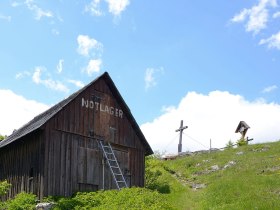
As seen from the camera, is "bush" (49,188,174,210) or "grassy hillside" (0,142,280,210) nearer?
"bush" (49,188,174,210)

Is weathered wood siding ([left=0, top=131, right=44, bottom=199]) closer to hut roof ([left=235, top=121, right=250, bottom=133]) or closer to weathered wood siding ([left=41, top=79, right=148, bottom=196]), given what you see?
weathered wood siding ([left=41, top=79, right=148, bottom=196])

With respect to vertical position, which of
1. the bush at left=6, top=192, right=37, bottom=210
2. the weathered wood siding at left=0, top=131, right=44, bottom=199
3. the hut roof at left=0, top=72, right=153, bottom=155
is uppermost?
the hut roof at left=0, top=72, right=153, bottom=155

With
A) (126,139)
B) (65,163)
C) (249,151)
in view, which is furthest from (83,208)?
(249,151)

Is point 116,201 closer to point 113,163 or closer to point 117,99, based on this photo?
point 113,163

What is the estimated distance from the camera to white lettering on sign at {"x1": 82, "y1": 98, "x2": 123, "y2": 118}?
28.7 metres

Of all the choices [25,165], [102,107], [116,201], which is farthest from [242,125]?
[116,201]

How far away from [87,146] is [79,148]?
0.67 metres

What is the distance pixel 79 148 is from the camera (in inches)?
1097

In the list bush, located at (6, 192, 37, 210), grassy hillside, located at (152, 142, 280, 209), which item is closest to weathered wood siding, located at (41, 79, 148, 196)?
bush, located at (6, 192, 37, 210)

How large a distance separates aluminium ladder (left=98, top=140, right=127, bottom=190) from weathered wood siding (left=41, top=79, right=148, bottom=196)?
0.37 metres

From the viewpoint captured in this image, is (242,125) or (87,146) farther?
(242,125)

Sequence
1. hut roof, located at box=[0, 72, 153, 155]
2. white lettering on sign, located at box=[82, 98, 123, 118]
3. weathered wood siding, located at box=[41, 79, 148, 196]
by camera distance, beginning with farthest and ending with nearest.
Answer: white lettering on sign, located at box=[82, 98, 123, 118], hut roof, located at box=[0, 72, 153, 155], weathered wood siding, located at box=[41, 79, 148, 196]

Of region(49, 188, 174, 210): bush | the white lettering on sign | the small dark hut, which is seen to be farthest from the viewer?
the white lettering on sign

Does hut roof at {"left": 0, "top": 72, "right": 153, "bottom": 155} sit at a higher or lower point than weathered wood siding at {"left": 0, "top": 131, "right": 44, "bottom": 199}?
higher
